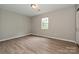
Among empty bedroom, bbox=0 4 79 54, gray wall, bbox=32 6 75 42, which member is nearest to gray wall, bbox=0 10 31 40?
empty bedroom, bbox=0 4 79 54

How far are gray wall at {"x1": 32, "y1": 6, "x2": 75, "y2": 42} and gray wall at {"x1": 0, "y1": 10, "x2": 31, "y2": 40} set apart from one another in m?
0.37

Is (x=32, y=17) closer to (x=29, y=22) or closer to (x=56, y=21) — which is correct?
(x=29, y=22)

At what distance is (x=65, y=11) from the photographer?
3.49m

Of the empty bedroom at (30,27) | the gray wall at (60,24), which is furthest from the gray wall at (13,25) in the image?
the gray wall at (60,24)

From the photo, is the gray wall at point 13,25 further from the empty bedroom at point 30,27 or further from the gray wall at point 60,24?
the gray wall at point 60,24

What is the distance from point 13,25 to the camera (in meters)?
3.52

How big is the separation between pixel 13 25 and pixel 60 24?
228cm

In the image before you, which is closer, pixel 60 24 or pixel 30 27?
pixel 30 27

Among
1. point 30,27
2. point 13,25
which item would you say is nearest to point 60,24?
point 30,27

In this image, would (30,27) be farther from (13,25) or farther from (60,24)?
(60,24)

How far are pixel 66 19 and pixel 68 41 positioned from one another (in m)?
1.01

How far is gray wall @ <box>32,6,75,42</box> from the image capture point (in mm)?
3069

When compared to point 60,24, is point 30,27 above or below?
below
